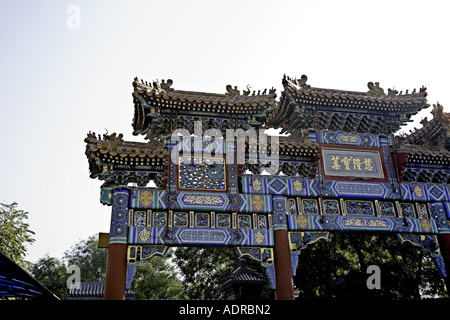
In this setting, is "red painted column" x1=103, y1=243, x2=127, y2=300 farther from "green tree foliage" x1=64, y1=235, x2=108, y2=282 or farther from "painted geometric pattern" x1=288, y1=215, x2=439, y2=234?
"green tree foliage" x1=64, y1=235, x2=108, y2=282

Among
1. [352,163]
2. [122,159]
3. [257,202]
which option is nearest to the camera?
[122,159]

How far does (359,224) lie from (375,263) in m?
8.11

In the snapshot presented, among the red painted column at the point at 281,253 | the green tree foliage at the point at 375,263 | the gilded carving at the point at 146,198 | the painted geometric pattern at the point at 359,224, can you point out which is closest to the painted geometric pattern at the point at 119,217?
the gilded carving at the point at 146,198

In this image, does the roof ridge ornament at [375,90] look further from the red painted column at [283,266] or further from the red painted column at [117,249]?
the red painted column at [117,249]

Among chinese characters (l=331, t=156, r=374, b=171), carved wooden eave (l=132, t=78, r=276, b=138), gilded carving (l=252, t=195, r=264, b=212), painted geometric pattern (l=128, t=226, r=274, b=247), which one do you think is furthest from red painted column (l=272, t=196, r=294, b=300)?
carved wooden eave (l=132, t=78, r=276, b=138)

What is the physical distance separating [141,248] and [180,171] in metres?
2.46

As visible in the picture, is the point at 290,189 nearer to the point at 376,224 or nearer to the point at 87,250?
the point at 376,224

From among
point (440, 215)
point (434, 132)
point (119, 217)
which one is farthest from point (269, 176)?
point (434, 132)

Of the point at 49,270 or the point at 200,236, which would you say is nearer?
the point at 200,236

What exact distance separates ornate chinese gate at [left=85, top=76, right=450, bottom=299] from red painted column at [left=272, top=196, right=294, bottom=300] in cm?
3

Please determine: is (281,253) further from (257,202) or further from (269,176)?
(269,176)

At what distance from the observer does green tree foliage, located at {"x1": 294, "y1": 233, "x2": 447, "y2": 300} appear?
18484 millimetres

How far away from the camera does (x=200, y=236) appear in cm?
1125

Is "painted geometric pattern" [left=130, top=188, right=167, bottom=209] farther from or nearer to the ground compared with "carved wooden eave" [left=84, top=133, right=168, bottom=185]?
nearer to the ground
